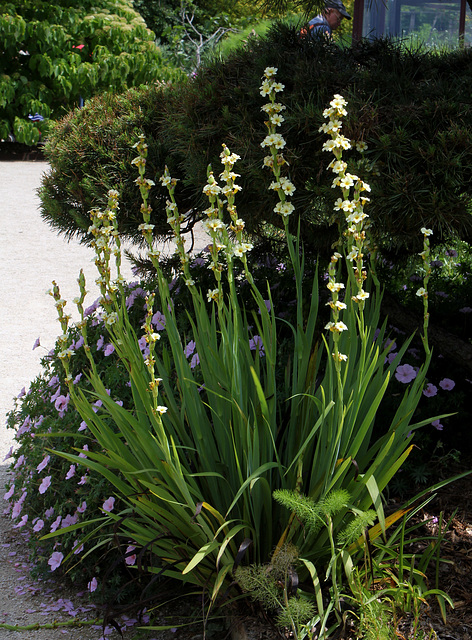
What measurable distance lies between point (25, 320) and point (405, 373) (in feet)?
11.6

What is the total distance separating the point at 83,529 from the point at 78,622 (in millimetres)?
312

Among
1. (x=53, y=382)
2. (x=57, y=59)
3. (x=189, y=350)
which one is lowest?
(x=53, y=382)

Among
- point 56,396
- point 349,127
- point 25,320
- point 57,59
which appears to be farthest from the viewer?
point 57,59

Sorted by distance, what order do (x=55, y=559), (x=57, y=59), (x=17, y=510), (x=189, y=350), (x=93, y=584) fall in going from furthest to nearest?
(x=57, y=59) < (x=189, y=350) < (x=17, y=510) < (x=55, y=559) < (x=93, y=584)

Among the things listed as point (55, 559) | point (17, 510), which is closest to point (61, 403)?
point (17, 510)

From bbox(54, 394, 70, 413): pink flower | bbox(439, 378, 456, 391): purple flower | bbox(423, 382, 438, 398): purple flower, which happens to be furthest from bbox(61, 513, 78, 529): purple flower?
bbox(439, 378, 456, 391): purple flower

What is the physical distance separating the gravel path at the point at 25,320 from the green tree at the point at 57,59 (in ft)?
6.19

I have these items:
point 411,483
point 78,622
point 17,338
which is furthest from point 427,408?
point 17,338

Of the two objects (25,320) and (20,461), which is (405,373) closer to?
(20,461)

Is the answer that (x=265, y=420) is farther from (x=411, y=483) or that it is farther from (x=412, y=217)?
(x=411, y=483)

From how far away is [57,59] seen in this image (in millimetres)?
13180

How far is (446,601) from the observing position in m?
2.03

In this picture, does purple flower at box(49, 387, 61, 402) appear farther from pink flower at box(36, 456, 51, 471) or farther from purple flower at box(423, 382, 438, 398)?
purple flower at box(423, 382, 438, 398)

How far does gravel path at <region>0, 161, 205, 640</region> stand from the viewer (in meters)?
2.19
